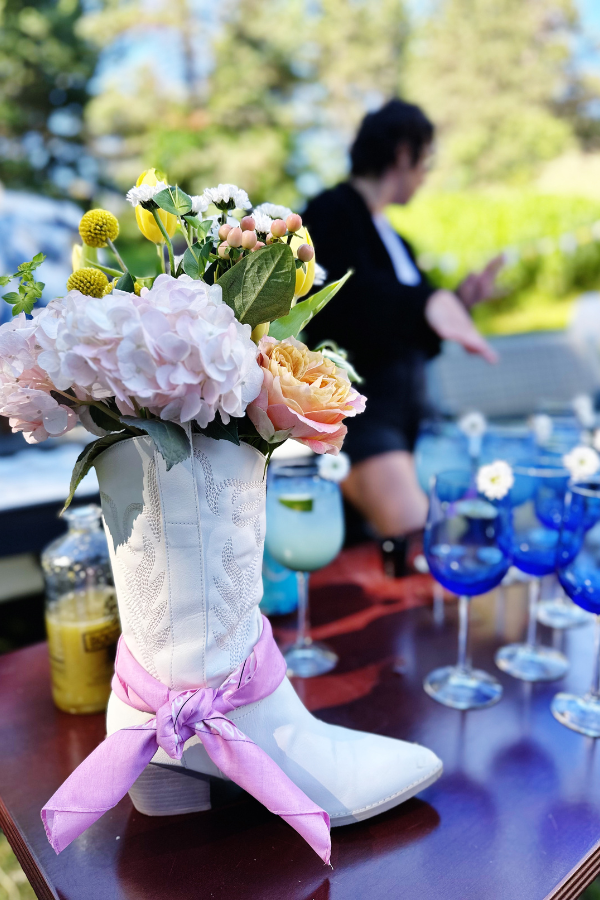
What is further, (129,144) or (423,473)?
(129,144)

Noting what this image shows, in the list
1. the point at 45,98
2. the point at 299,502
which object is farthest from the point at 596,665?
the point at 45,98

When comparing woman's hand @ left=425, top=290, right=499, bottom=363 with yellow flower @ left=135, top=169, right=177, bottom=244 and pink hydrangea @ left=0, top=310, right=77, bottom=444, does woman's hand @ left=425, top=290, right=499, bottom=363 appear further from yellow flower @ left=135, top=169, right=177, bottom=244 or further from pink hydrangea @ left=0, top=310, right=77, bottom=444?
pink hydrangea @ left=0, top=310, right=77, bottom=444

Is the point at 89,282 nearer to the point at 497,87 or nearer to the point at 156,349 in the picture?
the point at 156,349

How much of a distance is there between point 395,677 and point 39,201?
2492mm

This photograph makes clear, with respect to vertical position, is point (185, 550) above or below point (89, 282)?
below

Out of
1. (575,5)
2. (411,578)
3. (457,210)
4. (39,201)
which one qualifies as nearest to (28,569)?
(411,578)

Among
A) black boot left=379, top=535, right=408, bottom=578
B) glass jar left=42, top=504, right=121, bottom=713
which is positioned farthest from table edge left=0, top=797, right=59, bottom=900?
black boot left=379, top=535, right=408, bottom=578

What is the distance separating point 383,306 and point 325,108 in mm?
6755

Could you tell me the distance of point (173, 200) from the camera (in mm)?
545

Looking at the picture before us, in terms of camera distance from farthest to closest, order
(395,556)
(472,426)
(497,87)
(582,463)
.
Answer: (497,87) < (472,426) < (395,556) < (582,463)

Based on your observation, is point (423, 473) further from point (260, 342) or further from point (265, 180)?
point (265, 180)

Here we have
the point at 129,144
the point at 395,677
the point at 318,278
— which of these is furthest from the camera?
the point at 129,144

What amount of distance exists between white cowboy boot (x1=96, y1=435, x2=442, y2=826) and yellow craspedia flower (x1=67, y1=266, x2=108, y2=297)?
12cm

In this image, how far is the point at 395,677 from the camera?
874mm
